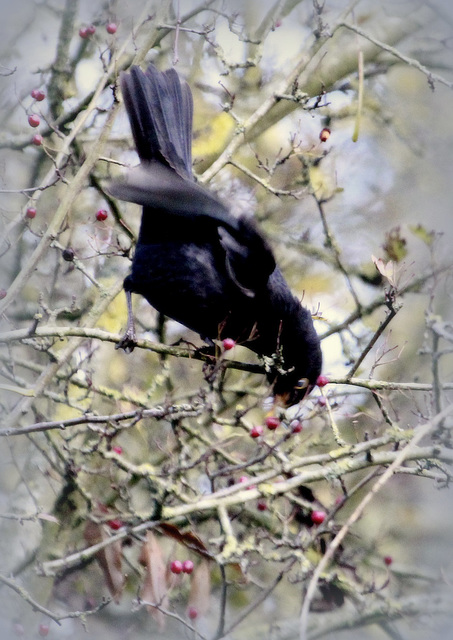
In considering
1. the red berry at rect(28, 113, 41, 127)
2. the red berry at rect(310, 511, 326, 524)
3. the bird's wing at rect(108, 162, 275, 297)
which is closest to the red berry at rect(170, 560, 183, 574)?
the red berry at rect(310, 511, 326, 524)

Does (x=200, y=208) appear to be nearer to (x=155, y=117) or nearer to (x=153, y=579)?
(x=155, y=117)

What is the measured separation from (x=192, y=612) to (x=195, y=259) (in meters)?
1.84

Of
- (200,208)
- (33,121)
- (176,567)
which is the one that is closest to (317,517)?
(176,567)

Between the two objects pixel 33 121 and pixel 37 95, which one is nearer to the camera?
pixel 33 121

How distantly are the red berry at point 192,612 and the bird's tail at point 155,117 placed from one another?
7.41 ft

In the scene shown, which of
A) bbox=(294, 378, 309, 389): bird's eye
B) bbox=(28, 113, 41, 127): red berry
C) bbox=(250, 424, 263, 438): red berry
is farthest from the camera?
bbox=(28, 113, 41, 127): red berry

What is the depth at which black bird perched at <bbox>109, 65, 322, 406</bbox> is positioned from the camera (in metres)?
3.55

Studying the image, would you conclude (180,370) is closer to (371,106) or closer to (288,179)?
(288,179)

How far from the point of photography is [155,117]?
12.3ft

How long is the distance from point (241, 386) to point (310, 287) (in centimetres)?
126

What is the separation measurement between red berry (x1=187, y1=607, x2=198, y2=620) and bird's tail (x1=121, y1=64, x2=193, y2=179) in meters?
2.26

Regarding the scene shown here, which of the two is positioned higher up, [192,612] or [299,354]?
[299,354]

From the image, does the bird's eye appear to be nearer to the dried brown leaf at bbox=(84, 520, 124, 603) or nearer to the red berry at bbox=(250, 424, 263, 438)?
the red berry at bbox=(250, 424, 263, 438)

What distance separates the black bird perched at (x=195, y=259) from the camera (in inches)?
140
